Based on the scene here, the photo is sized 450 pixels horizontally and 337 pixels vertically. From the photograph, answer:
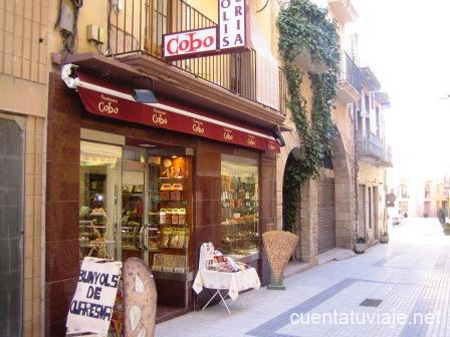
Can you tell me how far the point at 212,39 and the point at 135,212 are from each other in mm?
3338

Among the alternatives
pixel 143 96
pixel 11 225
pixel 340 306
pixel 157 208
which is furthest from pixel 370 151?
pixel 11 225

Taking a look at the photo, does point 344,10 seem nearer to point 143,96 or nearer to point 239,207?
point 239,207

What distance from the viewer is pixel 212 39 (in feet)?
22.7

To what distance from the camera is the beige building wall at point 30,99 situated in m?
5.30

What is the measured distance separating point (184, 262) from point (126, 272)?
10.9 ft

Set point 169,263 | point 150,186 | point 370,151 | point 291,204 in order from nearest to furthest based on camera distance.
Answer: point 169,263 < point 150,186 < point 291,204 < point 370,151

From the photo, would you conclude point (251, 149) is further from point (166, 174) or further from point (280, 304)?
point (280, 304)

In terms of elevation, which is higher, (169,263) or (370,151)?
(370,151)

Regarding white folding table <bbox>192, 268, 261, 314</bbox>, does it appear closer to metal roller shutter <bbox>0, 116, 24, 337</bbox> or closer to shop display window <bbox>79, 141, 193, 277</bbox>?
shop display window <bbox>79, 141, 193, 277</bbox>

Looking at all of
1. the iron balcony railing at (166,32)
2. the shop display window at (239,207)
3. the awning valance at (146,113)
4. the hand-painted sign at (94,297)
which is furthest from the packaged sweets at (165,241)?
the hand-painted sign at (94,297)

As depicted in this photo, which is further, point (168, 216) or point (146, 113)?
point (168, 216)

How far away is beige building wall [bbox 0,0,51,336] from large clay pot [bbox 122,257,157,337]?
3.58 feet

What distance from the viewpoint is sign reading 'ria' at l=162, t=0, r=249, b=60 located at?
272 inches

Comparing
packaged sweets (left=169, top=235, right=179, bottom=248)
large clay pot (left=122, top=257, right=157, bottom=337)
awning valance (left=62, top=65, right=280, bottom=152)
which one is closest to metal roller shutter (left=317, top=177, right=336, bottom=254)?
awning valance (left=62, top=65, right=280, bottom=152)
